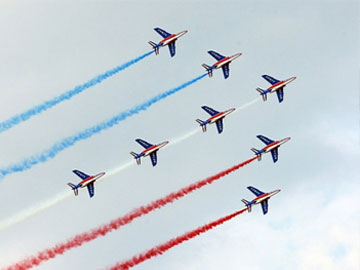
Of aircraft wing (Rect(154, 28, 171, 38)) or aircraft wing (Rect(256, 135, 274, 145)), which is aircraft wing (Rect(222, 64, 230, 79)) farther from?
aircraft wing (Rect(256, 135, 274, 145))

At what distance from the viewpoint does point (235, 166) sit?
123438 millimetres

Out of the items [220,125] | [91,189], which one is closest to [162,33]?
[220,125]

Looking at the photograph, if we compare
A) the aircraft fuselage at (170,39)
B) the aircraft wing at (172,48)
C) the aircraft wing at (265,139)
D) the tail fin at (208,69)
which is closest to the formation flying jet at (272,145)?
the aircraft wing at (265,139)

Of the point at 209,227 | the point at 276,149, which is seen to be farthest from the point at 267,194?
the point at 209,227

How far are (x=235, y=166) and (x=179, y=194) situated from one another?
8.07m

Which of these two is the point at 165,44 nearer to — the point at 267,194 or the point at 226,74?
the point at 226,74

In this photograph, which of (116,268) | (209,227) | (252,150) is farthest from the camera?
(252,150)

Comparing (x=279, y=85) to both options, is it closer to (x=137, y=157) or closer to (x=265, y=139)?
(x=265, y=139)

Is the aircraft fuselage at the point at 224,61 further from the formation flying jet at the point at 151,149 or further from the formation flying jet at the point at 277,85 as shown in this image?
the formation flying jet at the point at 151,149

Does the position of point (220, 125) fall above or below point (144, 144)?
above

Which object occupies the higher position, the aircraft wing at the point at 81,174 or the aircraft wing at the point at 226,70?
the aircraft wing at the point at 226,70

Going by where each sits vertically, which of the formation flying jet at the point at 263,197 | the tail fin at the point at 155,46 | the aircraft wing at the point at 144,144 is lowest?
the formation flying jet at the point at 263,197

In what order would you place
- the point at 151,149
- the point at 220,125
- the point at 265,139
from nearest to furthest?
the point at 151,149 → the point at 220,125 → the point at 265,139

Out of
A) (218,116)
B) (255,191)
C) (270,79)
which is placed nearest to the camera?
(218,116)
